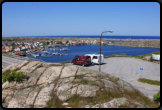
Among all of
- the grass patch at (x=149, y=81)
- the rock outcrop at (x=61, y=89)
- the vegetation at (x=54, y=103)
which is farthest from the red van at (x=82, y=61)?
the vegetation at (x=54, y=103)

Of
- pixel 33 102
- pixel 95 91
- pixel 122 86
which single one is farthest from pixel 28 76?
pixel 122 86

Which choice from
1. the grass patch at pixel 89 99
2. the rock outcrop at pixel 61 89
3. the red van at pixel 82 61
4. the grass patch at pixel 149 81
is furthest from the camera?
the red van at pixel 82 61

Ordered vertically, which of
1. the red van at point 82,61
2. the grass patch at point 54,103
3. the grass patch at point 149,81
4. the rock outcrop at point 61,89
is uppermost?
the rock outcrop at point 61,89

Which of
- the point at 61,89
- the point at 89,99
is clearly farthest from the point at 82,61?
the point at 89,99

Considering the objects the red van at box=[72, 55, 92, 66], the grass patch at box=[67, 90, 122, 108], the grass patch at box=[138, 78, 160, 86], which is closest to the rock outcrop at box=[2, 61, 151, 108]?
the grass patch at box=[67, 90, 122, 108]

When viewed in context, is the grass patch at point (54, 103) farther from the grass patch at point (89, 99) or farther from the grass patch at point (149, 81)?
the grass patch at point (149, 81)

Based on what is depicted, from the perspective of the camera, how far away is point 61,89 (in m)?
10.1

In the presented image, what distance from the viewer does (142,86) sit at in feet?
79.7

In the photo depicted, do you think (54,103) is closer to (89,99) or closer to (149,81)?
(89,99)

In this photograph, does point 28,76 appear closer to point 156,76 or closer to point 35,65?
point 35,65

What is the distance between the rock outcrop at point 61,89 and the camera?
9117mm

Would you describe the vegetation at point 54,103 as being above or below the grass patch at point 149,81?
above

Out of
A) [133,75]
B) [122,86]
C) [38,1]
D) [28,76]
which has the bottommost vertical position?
[133,75]

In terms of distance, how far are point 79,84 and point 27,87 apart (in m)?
3.17
